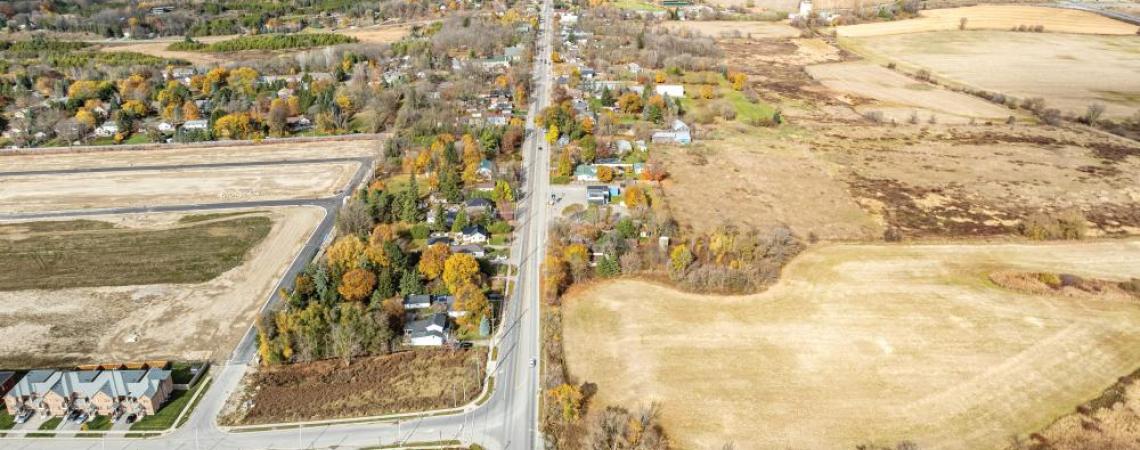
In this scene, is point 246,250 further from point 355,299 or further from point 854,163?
point 854,163

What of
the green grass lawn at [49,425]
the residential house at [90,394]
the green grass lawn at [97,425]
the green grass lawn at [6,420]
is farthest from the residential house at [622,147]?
the green grass lawn at [6,420]

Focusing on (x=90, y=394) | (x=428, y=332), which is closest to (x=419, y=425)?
(x=428, y=332)

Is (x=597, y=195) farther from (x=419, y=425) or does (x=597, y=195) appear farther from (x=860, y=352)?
(x=419, y=425)

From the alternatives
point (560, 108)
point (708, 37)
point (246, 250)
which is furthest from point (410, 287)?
point (708, 37)

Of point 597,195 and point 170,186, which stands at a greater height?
point 597,195

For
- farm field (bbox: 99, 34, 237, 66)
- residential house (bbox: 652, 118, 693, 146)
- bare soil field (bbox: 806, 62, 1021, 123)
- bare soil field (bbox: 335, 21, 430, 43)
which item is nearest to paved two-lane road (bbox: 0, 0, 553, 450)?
residential house (bbox: 652, 118, 693, 146)
